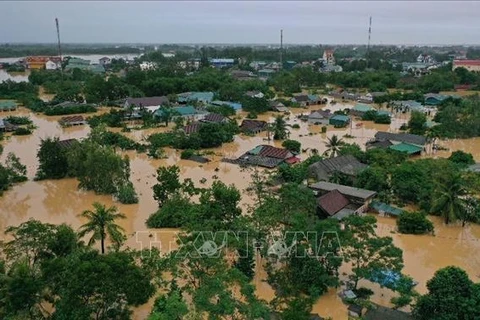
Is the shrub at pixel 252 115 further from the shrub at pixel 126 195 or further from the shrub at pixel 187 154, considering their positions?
the shrub at pixel 126 195

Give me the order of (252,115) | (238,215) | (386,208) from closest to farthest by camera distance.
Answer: (238,215)
(386,208)
(252,115)

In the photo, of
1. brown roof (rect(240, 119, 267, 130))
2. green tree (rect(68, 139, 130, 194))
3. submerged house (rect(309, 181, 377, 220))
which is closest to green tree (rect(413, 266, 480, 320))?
submerged house (rect(309, 181, 377, 220))

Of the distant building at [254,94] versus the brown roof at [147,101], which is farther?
the distant building at [254,94]

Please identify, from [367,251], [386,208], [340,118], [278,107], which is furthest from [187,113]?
[367,251]

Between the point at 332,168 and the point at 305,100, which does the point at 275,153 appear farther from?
the point at 305,100

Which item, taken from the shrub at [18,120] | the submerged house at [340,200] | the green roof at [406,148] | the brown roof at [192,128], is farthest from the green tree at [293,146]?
the shrub at [18,120]

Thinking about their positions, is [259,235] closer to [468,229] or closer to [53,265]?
[53,265]
